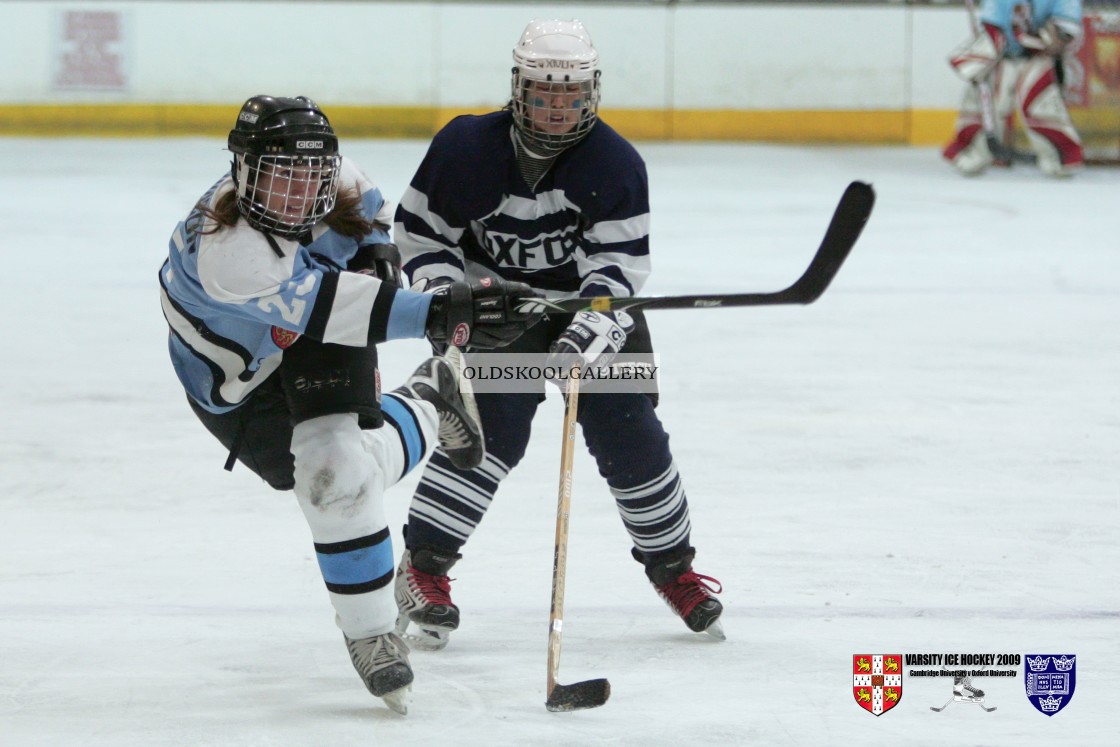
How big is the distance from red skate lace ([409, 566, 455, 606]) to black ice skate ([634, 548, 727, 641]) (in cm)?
34

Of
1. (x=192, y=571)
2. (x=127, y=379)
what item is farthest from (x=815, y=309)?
(x=192, y=571)

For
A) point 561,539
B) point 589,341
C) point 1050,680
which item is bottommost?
point 1050,680

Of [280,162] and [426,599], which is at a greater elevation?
[280,162]

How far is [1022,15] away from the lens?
9031 millimetres

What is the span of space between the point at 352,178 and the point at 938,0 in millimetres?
8917

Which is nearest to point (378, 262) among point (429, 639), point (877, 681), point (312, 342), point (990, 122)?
point (312, 342)

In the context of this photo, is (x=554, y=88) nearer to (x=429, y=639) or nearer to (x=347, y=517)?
(x=347, y=517)

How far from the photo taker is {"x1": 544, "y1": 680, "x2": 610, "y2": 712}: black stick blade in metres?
2.22

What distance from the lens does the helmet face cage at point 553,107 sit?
250cm

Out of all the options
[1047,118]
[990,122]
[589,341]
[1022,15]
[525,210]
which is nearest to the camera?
[589,341]

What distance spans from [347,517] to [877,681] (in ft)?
2.73

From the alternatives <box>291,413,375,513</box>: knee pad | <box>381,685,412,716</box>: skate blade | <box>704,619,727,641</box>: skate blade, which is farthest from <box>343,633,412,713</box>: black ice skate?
<box>704,619,727,641</box>: skate blade

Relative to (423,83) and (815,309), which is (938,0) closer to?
(423,83)

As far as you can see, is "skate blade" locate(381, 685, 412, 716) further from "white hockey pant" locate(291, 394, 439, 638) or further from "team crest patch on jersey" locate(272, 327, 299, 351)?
"team crest patch on jersey" locate(272, 327, 299, 351)
